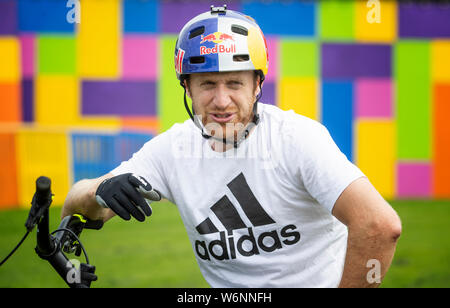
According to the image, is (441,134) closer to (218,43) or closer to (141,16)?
(141,16)

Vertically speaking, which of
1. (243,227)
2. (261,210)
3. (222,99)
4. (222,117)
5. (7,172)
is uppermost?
(222,99)

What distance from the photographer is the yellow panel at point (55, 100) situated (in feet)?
35.4

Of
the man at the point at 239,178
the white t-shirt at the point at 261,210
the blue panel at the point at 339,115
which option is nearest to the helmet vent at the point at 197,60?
the man at the point at 239,178

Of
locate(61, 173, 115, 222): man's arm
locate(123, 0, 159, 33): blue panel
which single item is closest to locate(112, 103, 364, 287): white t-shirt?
locate(61, 173, 115, 222): man's arm

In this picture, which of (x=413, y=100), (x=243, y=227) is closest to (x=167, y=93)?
(x=413, y=100)

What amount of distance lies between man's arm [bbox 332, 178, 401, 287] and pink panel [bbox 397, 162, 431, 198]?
9.28 meters

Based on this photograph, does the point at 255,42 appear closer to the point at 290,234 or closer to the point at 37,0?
the point at 290,234

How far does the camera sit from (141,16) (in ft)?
36.5

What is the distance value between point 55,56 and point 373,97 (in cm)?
619

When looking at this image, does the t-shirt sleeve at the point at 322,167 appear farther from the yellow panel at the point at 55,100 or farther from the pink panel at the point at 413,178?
the pink panel at the point at 413,178

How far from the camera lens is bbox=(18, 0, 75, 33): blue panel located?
1078 cm

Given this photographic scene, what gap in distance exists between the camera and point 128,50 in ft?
36.2

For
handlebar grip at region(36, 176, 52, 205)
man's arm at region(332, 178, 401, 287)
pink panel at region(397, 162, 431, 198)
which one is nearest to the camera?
handlebar grip at region(36, 176, 52, 205)

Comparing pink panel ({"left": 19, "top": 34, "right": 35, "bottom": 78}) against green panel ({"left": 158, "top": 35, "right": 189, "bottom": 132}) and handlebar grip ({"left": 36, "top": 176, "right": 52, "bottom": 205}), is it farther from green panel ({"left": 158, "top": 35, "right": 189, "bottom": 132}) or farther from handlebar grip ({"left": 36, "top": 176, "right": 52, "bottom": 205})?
handlebar grip ({"left": 36, "top": 176, "right": 52, "bottom": 205})
